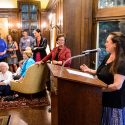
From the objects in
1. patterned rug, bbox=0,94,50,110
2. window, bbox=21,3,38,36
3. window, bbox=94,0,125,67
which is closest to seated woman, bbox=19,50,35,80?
patterned rug, bbox=0,94,50,110

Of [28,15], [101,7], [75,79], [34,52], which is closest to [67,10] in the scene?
[101,7]

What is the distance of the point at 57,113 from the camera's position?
79.0 inches

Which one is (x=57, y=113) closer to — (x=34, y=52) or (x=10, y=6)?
(x=34, y=52)

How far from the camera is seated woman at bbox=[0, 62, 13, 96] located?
16.9 ft

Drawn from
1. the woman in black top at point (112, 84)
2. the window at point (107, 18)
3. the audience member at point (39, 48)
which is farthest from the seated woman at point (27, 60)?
the woman in black top at point (112, 84)

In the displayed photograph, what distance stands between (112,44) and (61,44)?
6.23 ft

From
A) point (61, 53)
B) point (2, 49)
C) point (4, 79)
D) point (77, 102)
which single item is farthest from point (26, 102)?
point (2, 49)

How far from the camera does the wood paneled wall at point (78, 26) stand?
4.18 meters

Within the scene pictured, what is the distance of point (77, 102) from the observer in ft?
6.50

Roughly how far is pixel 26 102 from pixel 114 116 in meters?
2.81

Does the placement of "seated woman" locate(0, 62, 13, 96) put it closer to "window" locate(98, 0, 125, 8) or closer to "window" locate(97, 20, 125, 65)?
"window" locate(97, 20, 125, 65)

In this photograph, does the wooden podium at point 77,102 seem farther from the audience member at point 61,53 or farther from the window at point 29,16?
the window at point 29,16

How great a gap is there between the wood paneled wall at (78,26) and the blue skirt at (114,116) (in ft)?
6.68

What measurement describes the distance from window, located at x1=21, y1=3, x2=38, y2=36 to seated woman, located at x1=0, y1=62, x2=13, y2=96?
4218 millimetres
